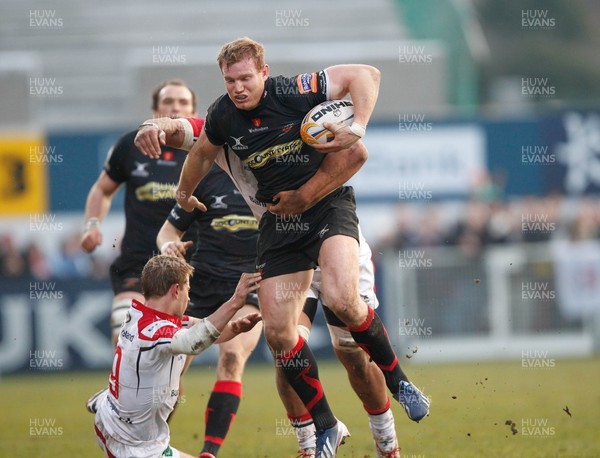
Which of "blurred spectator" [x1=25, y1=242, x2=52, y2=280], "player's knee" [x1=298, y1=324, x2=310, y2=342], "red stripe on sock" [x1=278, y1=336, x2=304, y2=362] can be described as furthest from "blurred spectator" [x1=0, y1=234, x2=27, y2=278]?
"red stripe on sock" [x1=278, y1=336, x2=304, y2=362]

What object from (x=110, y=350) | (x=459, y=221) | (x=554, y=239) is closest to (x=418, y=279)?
(x=459, y=221)

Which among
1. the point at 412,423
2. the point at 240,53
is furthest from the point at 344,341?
the point at 412,423

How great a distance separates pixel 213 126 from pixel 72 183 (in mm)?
11288

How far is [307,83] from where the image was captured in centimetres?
664

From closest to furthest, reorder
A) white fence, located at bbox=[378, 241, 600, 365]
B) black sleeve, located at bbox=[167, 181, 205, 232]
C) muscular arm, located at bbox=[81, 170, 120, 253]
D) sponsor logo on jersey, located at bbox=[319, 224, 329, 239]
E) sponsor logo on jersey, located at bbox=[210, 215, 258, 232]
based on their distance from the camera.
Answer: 1. sponsor logo on jersey, located at bbox=[319, 224, 329, 239]
2. black sleeve, located at bbox=[167, 181, 205, 232]
3. sponsor logo on jersey, located at bbox=[210, 215, 258, 232]
4. muscular arm, located at bbox=[81, 170, 120, 253]
5. white fence, located at bbox=[378, 241, 600, 365]

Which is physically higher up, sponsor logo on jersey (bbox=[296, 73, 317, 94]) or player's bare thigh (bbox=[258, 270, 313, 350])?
sponsor logo on jersey (bbox=[296, 73, 317, 94])

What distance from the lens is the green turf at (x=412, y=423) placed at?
27.3ft

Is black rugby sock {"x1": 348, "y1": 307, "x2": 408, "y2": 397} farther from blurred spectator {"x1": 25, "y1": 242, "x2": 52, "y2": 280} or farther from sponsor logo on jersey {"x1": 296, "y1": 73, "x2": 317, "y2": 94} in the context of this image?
blurred spectator {"x1": 25, "y1": 242, "x2": 52, "y2": 280}

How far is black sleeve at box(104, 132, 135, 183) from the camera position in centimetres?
879

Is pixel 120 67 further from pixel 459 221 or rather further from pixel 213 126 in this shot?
pixel 213 126

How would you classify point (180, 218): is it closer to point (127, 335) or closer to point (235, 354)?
point (235, 354)

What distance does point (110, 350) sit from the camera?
16.0 metres

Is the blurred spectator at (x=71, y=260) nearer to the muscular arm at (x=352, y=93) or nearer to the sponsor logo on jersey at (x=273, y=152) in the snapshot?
the sponsor logo on jersey at (x=273, y=152)

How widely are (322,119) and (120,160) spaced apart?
9.60 feet
